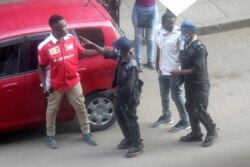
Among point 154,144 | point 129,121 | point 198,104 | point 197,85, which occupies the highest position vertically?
point 197,85

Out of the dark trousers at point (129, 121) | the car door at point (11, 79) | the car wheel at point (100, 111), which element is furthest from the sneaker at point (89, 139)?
the car door at point (11, 79)

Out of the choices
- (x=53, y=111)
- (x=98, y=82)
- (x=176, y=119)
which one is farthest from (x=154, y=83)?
(x=53, y=111)

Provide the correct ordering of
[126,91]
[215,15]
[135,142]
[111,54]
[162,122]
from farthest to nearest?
[215,15] → [162,122] → [135,142] → [111,54] → [126,91]

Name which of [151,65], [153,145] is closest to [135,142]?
[153,145]

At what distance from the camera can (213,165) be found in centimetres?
759

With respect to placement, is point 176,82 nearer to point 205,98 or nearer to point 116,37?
point 205,98

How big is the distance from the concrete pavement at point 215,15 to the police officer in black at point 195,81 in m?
3.92

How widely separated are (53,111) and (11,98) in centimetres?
57

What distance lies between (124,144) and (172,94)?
0.95m

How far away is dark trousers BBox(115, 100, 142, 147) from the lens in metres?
7.59

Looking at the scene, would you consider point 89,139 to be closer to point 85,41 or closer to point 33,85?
point 33,85

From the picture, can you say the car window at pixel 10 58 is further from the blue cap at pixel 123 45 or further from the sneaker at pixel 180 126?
the sneaker at pixel 180 126

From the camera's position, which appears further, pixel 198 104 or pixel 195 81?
pixel 198 104

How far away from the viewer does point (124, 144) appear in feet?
26.3
